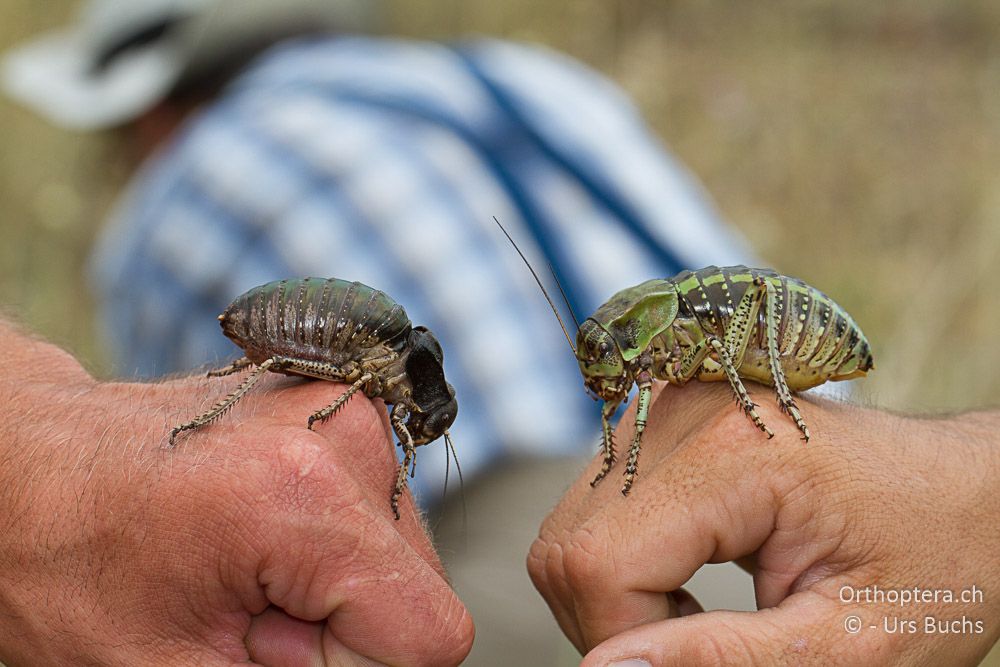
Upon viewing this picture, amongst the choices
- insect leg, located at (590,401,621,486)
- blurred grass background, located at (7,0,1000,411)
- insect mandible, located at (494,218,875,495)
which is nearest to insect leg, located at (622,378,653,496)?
insect mandible, located at (494,218,875,495)

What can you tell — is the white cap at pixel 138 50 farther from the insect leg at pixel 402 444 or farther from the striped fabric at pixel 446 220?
the insect leg at pixel 402 444

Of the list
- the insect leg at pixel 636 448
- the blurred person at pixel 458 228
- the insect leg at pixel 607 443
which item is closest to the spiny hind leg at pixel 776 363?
the insect leg at pixel 636 448

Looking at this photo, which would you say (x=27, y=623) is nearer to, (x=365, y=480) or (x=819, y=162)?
(x=365, y=480)

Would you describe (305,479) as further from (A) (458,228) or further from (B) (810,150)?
(B) (810,150)

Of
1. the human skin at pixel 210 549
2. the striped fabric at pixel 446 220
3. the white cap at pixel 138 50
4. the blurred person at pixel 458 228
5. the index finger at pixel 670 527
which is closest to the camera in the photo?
the human skin at pixel 210 549

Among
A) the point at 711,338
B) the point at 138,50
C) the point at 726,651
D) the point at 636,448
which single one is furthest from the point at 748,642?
the point at 138,50

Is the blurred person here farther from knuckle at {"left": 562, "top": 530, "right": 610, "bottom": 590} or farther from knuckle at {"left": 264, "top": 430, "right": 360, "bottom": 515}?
knuckle at {"left": 264, "top": 430, "right": 360, "bottom": 515}
